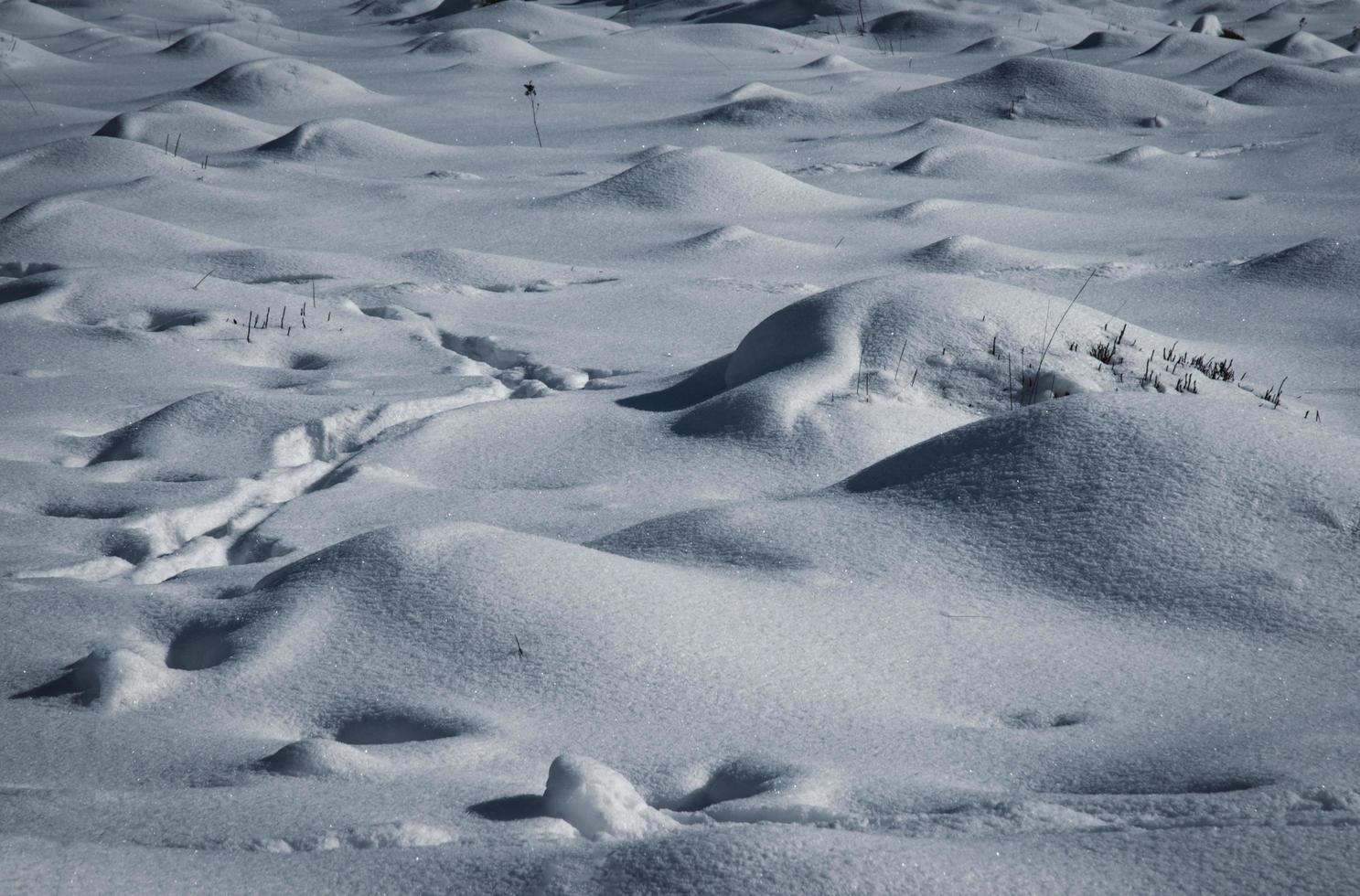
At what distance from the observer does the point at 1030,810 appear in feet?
4.46

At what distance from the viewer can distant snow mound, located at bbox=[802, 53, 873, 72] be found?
9.66 metres

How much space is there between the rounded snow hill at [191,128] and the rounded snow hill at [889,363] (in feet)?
16.3

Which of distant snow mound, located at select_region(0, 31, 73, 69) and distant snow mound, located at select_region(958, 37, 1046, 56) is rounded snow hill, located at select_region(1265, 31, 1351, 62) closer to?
distant snow mound, located at select_region(958, 37, 1046, 56)

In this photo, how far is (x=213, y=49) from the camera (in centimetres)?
1101

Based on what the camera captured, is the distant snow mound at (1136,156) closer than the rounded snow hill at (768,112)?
Yes

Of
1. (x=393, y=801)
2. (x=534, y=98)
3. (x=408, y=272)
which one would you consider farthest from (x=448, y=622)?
(x=534, y=98)

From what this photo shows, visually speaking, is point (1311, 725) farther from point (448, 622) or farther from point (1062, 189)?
point (1062, 189)

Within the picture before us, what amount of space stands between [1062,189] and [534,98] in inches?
171

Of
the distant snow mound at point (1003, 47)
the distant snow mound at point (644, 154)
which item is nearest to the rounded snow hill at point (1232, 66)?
the distant snow mound at point (1003, 47)

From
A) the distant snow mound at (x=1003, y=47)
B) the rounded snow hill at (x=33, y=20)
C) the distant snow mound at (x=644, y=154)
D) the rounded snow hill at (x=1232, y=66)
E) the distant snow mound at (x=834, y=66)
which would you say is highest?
the rounded snow hill at (x=33, y=20)

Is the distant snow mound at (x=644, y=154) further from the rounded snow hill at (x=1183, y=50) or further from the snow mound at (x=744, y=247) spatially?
the rounded snow hill at (x=1183, y=50)

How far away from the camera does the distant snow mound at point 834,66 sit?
9.66 meters

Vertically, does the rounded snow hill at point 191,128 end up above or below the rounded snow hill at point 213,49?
below

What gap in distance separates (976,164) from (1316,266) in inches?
95.5
